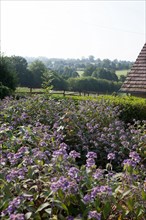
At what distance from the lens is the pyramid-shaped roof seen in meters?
16.2

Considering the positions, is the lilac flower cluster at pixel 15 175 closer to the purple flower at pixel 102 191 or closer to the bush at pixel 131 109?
the purple flower at pixel 102 191

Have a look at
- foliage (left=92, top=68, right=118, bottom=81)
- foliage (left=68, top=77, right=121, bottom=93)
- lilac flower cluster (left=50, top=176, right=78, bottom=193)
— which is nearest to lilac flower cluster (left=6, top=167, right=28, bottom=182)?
lilac flower cluster (left=50, top=176, right=78, bottom=193)

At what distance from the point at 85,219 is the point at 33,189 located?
2.15 feet

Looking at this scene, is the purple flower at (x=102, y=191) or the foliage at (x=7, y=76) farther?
the foliage at (x=7, y=76)

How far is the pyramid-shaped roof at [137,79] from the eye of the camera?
16.2 m

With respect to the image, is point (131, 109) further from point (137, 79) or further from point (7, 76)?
point (7, 76)

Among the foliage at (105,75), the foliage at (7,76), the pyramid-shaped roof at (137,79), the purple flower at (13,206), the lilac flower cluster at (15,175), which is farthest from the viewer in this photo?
the foliage at (105,75)

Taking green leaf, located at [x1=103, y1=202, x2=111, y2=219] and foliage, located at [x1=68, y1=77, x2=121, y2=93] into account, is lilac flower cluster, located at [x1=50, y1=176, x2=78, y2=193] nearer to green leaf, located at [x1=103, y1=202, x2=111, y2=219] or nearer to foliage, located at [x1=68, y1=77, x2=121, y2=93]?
green leaf, located at [x1=103, y1=202, x2=111, y2=219]

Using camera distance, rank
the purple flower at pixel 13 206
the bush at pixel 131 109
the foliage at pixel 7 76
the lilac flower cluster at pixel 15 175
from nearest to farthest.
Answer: the purple flower at pixel 13 206, the lilac flower cluster at pixel 15 175, the bush at pixel 131 109, the foliage at pixel 7 76

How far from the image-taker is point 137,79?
1673 centimetres

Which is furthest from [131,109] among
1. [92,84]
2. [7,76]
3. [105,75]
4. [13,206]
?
[105,75]

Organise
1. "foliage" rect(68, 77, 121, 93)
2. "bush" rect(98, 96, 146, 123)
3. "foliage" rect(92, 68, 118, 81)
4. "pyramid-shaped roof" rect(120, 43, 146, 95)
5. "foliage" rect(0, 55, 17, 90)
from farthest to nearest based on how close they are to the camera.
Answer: "foliage" rect(92, 68, 118, 81) < "foliage" rect(68, 77, 121, 93) < "foliage" rect(0, 55, 17, 90) < "pyramid-shaped roof" rect(120, 43, 146, 95) < "bush" rect(98, 96, 146, 123)

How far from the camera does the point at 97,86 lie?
222 feet

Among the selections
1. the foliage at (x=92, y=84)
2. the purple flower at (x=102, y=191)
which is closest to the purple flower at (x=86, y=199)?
the purple flower at (x=102, y=191)
